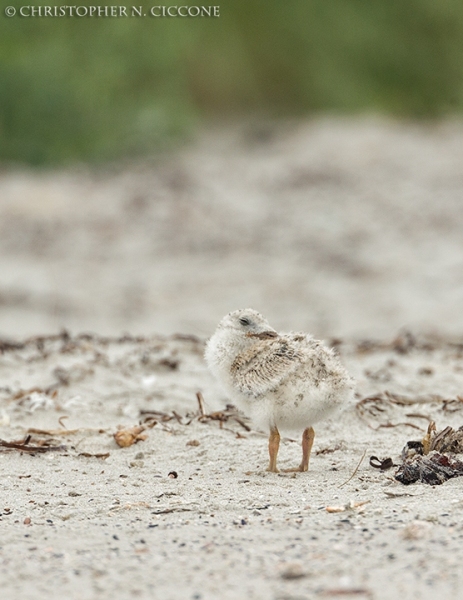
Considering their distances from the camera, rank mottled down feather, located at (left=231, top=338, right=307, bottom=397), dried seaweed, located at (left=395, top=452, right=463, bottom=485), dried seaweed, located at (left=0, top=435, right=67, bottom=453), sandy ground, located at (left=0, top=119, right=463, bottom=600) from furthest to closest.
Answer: dried seaweed, located at (left=0, top=435, right=67, bottom=453) < mottled down feather, located at (left=231, top=338, right=307, bottom=397) < dried seaweed, located at (left=395, top=452, right=463, bottom=485) < sandy ground, located at (left=0, top=119, right=463, bottom=600)

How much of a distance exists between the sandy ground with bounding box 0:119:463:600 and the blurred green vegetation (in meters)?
0.85

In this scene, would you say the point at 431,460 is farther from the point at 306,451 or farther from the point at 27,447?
the point at 27,447

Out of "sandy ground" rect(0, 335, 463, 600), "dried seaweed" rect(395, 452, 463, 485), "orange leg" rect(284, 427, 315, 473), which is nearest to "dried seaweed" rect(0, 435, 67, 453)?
"sandy ground" rect(0, 335, 463, 600)

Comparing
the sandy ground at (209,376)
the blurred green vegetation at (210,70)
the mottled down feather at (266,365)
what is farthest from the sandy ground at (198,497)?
the blurred green vegetation at (210,70)

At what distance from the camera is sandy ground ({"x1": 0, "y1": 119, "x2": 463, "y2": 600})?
2754 millimetres

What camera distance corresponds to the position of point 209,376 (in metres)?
5.66

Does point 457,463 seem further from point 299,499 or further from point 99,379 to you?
point 99,379

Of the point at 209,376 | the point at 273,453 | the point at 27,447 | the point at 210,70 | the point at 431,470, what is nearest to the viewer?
the point at 431,470

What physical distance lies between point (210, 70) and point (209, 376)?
15282 mm

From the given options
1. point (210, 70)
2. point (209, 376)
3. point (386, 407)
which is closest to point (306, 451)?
point (386, 407)

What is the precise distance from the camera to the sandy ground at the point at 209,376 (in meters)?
2.75

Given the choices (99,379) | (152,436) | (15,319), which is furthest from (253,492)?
(15,319)

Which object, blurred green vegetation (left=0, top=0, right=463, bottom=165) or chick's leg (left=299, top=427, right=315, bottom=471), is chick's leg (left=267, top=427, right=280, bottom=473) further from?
blurred green vegetation (left=0, top=0, right=463, bottom=165)

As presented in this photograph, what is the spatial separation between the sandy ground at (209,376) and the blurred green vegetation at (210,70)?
0.85 metres
